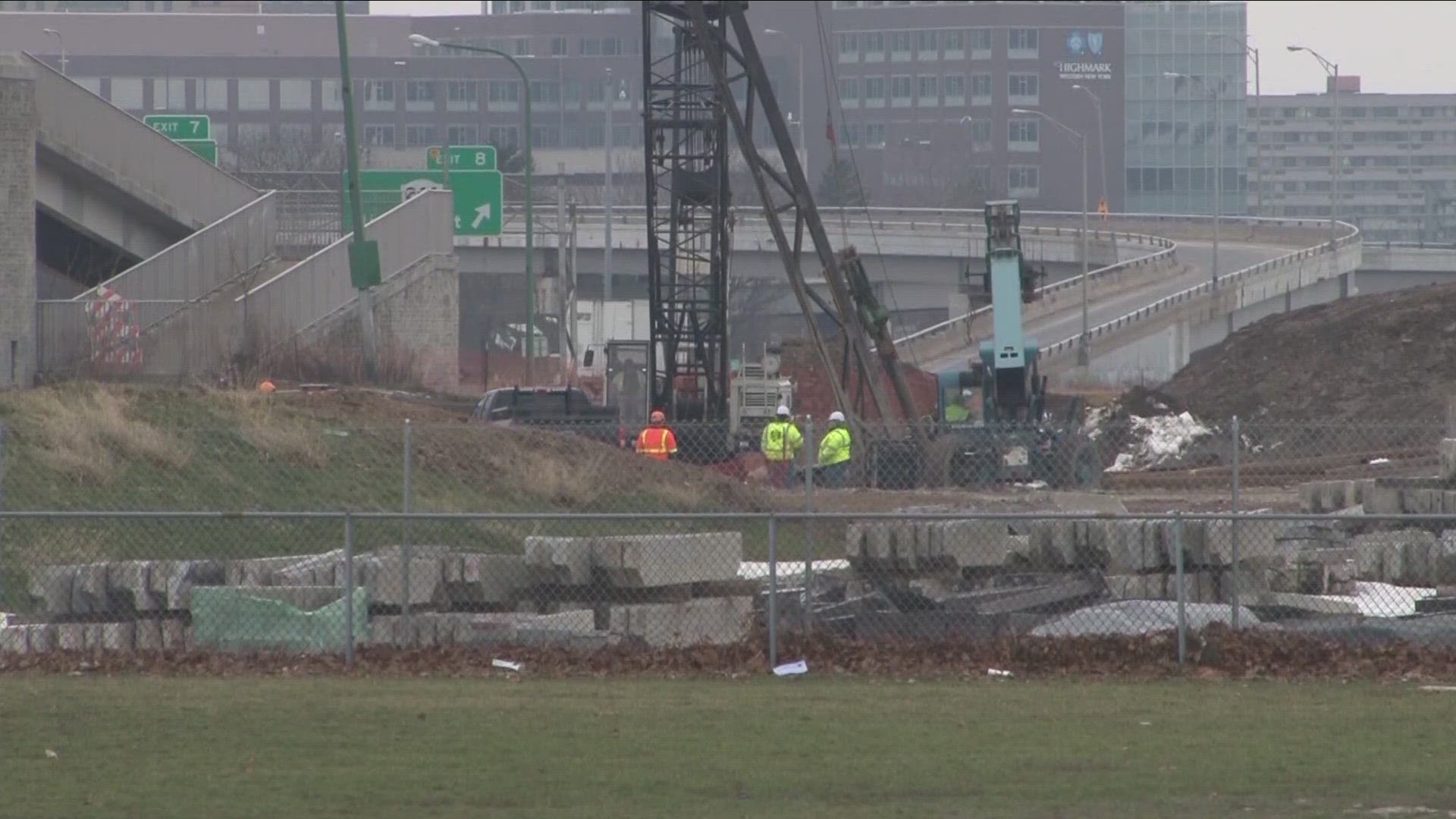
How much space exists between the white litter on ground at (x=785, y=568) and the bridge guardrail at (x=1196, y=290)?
159 ft

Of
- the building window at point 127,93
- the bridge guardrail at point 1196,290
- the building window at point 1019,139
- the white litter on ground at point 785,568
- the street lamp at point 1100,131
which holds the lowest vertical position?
the white litter on ground at point 785,568

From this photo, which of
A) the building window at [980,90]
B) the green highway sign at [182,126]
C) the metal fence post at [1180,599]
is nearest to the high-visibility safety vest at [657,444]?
the metal fence post at [1180,599]

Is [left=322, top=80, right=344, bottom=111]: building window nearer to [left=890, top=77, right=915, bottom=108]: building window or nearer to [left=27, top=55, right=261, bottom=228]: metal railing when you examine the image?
[left=890, top=77, right=915, bottom=108]: building window

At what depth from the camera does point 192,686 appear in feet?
43.7

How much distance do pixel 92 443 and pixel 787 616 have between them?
9.09m

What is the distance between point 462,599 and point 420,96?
13053 cm

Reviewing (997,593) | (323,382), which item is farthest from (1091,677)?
(323,382)

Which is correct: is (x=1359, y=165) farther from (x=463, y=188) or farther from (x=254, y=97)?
(x=463, y=188)

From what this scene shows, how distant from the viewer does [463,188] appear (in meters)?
48.5

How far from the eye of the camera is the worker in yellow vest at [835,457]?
Answer: 2525cm

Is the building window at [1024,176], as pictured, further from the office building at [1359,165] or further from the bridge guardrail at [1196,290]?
the bridge guardrail at [1196,290]

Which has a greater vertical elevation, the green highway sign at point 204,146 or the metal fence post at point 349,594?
the green highway sign at point 204,146

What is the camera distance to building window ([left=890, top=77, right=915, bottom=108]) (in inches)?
5586

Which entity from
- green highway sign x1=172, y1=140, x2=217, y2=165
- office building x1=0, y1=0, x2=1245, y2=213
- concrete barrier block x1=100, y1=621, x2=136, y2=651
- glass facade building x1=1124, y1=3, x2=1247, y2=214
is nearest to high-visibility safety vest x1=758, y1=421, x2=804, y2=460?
concrete barrier block x1=100, y1=621, x2=136, y2=651
